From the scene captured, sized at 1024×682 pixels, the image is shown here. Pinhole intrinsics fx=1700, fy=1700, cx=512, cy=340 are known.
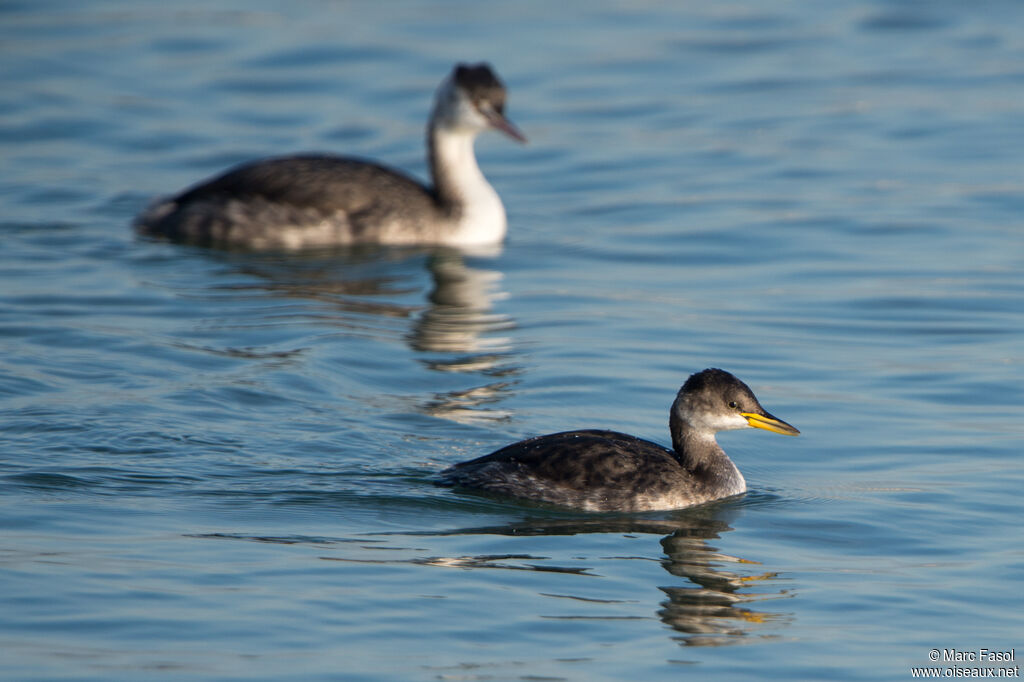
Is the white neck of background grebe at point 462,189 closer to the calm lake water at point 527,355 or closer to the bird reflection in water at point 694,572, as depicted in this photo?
the calm lake water at point 527,355

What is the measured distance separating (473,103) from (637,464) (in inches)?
314

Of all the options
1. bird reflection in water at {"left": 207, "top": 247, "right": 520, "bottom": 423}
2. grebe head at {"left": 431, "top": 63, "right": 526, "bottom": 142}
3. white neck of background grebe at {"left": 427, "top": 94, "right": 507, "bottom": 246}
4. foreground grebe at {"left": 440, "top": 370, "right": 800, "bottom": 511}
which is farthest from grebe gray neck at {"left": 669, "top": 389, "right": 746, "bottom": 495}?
grebe head at {"left": 431, "top": 63, "right": 526, "bottom": 142}

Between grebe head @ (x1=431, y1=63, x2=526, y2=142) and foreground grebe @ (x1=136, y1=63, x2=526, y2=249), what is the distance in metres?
0.02

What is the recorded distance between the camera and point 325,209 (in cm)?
1677

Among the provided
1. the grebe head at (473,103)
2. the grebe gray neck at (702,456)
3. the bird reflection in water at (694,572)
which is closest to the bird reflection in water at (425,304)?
the grebe head at (473,103)

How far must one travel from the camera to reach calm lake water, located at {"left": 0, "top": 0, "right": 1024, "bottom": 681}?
8.27 meters

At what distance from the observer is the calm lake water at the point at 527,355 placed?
27.1 ft

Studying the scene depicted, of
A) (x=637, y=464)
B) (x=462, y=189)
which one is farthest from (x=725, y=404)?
(x=462, y=189)

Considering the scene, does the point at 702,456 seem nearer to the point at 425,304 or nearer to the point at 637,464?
the point at 637,464

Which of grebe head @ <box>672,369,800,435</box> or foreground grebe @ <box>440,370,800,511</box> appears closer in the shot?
foreground grebe @ <box>440,370,800,511</box>

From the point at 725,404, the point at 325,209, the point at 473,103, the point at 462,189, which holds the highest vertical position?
the point at 473,103

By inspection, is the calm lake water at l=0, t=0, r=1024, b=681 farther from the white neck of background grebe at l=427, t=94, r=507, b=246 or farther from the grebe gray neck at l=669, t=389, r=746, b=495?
the white neck of background grebe at l=427, t=94, r=507, b=246

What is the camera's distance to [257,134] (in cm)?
2156

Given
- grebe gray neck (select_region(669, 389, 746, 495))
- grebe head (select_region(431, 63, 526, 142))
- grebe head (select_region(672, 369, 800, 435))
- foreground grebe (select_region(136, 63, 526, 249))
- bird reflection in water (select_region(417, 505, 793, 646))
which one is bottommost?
bird reflection in water (select_region(417, 505, 793, 646))
